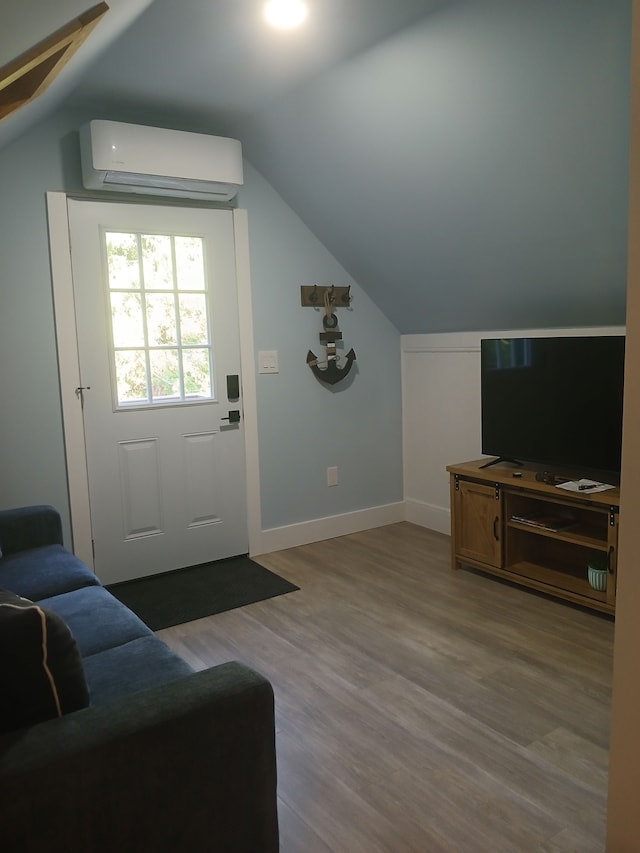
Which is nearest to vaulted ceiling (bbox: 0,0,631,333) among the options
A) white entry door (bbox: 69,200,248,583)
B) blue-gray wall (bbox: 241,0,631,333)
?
blue-gray wall (bbox: 241,0,631,333)

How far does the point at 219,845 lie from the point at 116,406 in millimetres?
2505

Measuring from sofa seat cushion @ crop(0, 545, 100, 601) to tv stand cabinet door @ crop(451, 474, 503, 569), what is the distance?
1913mm

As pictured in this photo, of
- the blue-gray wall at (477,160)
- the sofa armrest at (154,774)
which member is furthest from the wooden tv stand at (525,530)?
the sofa armrest at (154,774)

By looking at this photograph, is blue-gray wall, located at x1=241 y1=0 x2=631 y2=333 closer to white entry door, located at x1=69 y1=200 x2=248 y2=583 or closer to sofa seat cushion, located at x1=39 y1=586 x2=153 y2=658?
white entry door, located at x1=69 y1=200 x2=248 y2=583

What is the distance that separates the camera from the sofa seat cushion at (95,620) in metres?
1.99

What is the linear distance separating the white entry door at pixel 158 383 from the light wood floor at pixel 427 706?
693 mm

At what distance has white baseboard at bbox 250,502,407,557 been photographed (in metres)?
4.08

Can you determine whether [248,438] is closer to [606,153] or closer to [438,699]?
[438,699]

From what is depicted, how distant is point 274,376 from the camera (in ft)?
13.2

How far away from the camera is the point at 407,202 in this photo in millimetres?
3348

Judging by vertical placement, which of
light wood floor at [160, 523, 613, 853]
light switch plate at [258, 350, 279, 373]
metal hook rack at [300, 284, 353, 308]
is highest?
metal hook rack at [300, 284, 353, 308]

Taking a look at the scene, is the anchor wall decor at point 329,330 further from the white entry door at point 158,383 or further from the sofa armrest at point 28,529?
the sofa armrest at point 28,529

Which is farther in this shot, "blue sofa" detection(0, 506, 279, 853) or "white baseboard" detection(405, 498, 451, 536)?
"white baseboard" detection(405, 498, 451, 536)

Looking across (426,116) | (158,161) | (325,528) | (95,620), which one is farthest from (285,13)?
(325,528)
